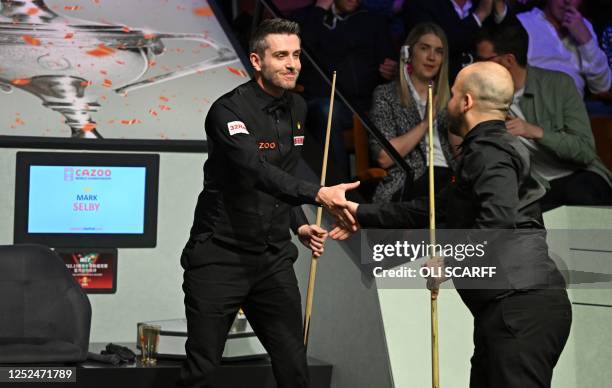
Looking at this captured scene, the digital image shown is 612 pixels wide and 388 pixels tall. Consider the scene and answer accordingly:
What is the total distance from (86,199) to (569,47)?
2.44 meters

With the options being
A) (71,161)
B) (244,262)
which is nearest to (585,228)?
(244,262)

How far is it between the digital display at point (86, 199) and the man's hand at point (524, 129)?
1.66 meters

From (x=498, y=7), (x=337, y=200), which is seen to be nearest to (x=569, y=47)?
(x=498, y=7)

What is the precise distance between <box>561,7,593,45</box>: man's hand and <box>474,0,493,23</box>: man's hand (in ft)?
1.29

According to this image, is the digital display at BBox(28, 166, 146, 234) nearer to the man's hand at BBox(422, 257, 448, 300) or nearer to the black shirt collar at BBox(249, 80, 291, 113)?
the black shirt collar at BBox(249, 80, 291, 113)

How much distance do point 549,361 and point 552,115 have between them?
214cm

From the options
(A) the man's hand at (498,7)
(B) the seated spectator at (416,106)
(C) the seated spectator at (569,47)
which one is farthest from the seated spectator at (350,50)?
(C) the seated spectator at (569,47)

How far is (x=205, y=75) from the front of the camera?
5.25 m

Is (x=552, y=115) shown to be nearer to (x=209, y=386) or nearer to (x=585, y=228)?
(x=585, y=228)

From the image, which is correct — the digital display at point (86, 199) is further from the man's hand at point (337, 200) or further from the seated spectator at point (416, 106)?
the man's hand at point (337, 200)

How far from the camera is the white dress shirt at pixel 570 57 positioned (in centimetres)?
551

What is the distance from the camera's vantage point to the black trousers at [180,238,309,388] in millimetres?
3756

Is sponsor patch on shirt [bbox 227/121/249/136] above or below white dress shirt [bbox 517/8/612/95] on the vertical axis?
below
